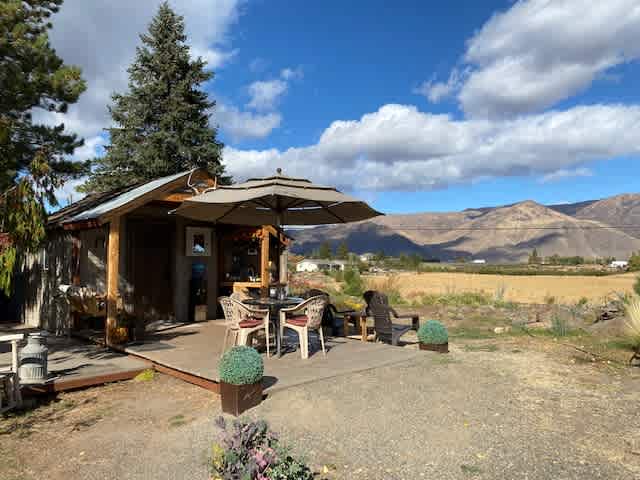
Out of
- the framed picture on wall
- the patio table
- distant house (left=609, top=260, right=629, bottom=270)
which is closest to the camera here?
the patio table

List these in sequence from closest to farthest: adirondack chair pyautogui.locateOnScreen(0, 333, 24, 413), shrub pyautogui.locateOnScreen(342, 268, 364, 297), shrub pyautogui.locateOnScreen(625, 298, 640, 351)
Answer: adirondack chair pyautogui.locateOnScreen(0, 333, 24, 413), shrub pyautogui.locateOnScreen(625, 298, 640, 351), shrub pyautogui.locateOnScreen(342, 268, 364, 297)

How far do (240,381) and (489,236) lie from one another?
14809cm

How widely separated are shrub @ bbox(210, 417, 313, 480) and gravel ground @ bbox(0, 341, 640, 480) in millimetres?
522

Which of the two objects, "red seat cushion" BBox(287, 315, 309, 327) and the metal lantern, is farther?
"red seat cushion" BBox(287, 315, 309, 327)

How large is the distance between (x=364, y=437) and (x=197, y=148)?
18.2m

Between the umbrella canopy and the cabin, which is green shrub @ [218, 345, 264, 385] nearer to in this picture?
the umbrella canopy

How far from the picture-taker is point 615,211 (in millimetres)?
173625

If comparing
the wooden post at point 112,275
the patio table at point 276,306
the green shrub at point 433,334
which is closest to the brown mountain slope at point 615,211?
the green shrub at point 433,334

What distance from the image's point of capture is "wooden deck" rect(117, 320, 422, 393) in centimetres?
531

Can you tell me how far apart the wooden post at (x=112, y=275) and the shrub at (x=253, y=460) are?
14.9 feet

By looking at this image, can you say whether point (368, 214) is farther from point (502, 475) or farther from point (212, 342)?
point (502, 475)

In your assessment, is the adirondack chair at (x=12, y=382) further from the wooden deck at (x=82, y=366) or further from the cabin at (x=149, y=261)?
the cabin at (x=149, y=261)

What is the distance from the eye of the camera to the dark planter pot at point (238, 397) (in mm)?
4320

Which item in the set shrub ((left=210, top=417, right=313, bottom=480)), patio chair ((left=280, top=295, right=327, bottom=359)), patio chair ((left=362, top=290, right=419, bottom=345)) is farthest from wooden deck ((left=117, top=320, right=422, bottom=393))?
shrub ((left=210, top=417, right=313, bottom=480))
